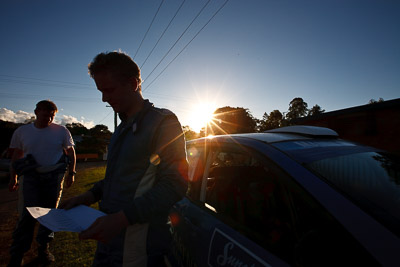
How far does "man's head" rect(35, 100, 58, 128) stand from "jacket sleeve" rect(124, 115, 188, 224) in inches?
96.6

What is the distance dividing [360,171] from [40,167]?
3.41m

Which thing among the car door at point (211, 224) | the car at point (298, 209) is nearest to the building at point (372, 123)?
the car at point (298, 209)

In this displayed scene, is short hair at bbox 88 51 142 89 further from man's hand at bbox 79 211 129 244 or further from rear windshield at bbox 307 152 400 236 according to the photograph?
rear windshield at bbox 307 152 400 236

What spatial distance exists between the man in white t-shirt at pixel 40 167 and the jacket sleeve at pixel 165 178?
94.4 inches

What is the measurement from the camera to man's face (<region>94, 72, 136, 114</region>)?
1.17m

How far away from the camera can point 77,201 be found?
49.8 inches

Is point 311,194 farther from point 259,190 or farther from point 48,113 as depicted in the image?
point 48,113

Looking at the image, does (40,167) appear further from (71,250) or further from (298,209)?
(298,209)

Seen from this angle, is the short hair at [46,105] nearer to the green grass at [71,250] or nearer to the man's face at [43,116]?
the man's face at [43,116]

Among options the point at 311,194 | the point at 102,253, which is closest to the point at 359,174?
the point at 311,194

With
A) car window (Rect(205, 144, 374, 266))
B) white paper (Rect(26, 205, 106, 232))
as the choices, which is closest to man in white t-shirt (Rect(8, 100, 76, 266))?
white paper (Rect(26, 205, 106, 232))

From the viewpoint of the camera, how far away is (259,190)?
1545mm

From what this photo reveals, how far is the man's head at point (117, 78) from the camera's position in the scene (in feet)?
3.83

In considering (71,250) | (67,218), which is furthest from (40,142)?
(67,218)
